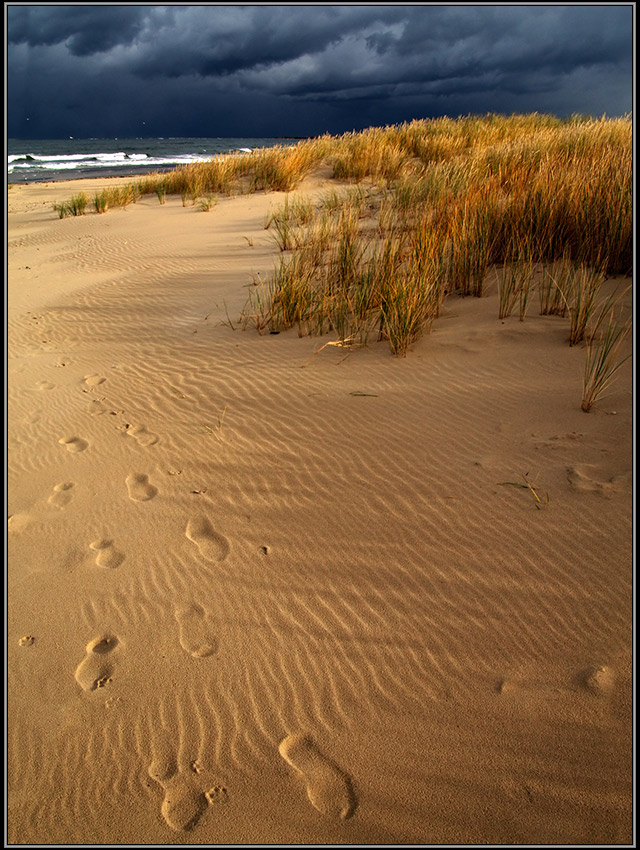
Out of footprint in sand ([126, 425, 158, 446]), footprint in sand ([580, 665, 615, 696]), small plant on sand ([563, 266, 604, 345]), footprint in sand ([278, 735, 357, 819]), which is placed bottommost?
footprint in sand ([278, 735, 357, 819])

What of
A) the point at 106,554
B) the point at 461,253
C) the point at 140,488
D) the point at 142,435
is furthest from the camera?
the point at 461,253

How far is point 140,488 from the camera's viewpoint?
2.86m

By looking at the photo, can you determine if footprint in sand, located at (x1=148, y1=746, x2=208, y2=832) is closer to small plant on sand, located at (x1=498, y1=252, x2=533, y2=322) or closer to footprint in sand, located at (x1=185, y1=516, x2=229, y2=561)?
footprint in sand, located at (x1=185, y1=516, x2=229, y2=561)

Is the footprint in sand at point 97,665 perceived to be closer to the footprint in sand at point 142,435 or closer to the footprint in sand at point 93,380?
the footprint in sand at point 142,435

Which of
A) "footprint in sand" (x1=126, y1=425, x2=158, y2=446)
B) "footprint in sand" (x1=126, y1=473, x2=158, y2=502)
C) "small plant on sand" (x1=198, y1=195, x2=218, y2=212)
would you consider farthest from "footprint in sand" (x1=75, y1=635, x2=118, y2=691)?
"small plant on sand" (x1=198, y1=195, x2=218, y2=212)

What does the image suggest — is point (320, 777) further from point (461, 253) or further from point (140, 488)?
point (461, 253)

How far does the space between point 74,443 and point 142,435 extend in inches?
16.9

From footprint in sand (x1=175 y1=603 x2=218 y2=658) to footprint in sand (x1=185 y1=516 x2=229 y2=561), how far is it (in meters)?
0.27

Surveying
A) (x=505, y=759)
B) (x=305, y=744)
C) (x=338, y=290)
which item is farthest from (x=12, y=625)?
(x=338, y=290)

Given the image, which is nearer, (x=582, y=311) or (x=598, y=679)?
(x=598, y=679)

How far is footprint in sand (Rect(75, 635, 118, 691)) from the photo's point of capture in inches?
73.6

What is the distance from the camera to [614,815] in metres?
1.39

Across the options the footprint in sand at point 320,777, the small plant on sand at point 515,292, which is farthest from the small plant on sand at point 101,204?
the footprint in sand at point 320,777

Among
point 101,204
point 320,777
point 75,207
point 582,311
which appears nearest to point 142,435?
point 320,777
